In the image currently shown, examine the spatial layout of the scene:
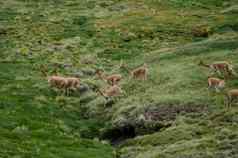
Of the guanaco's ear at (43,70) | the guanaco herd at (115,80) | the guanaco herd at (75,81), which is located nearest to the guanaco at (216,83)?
the guanaco herd at (115,80)

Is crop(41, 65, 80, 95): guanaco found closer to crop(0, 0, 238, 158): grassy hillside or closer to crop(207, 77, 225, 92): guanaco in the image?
crop(0, 0, 238, 158): grassy hillside

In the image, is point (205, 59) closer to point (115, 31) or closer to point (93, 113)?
point (93, 113)

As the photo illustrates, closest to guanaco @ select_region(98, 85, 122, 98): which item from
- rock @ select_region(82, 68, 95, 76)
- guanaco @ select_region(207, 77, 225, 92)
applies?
guanaco @ select_region(207, 77, 225, 92)

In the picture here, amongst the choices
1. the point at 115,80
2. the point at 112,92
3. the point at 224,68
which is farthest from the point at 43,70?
the point at 224,68

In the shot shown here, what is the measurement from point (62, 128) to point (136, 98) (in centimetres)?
752

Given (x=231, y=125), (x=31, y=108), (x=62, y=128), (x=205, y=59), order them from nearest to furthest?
1. (x=231, y=125)
2. (x=62, y=128)
3. (x=31, y=108)
4. (x=205, y=59)

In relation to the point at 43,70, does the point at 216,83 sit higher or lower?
higher

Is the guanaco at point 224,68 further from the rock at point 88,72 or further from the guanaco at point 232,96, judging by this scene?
the rock at point 88,72

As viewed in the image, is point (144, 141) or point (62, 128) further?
point (62, 128)

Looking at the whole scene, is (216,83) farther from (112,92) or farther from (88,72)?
(88,72)

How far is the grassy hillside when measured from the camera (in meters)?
40.6

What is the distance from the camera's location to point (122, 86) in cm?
5712

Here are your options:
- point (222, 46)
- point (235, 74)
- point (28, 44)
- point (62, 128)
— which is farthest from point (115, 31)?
point (62, 128)

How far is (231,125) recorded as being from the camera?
134 ft
